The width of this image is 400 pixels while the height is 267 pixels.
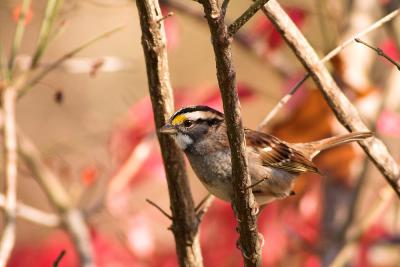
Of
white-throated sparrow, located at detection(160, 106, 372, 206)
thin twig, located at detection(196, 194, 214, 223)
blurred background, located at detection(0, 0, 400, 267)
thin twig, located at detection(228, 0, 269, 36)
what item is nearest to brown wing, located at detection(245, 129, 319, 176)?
white-throated sparrow, located at detection(160, 106, 372, 206)

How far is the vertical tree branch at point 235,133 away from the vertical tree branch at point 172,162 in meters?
0.33

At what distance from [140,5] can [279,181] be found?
130 cm

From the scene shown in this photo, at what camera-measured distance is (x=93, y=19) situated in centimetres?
714

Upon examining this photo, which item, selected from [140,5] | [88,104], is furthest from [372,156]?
[88,104]

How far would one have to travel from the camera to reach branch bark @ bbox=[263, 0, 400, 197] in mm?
2102

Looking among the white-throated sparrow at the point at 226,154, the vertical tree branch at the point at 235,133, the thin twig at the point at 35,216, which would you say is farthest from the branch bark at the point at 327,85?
the thin twig at the point at 35,216

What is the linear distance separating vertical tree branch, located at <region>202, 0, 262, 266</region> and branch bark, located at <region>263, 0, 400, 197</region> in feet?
1.60

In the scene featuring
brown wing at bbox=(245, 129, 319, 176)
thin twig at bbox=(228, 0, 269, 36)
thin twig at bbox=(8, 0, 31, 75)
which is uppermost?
brown wing at bbox=(245, 129, 319, 176)

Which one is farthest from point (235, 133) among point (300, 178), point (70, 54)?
point (300, 178)

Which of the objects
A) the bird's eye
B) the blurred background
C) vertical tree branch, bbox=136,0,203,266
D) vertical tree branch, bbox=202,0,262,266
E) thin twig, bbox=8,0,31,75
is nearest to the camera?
vertical tree branch, bbox=202,0,262,266

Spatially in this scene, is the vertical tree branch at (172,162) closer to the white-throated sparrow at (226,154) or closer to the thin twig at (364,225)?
the white-throated sparrow at (226,154)

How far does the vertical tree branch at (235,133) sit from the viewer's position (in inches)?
59.7

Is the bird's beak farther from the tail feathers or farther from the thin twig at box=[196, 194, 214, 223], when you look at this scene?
the tail feathers

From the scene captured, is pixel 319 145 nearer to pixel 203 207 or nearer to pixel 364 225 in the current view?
pixel 364 225
